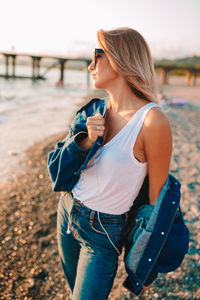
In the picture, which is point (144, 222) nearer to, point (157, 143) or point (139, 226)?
point (139, 226)

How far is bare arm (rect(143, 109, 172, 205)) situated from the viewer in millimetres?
1483

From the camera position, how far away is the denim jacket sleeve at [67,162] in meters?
1.60

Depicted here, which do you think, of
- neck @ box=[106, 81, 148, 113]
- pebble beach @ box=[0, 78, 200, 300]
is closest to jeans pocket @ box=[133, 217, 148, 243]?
neck @ box=[106, 81, 148, 113]

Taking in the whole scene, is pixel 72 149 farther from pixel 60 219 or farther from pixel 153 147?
pixel 60 219

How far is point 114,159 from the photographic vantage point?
1562mm

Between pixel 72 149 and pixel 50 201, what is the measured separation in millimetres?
2771

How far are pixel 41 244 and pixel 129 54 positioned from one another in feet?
8.40

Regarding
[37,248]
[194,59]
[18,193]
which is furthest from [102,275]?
[194,59]

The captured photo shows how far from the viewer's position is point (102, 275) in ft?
5.30

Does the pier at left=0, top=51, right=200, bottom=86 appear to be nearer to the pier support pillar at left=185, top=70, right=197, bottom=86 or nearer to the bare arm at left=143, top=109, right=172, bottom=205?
the pier support pillar at left=185, top=70, right=197, bottom=86

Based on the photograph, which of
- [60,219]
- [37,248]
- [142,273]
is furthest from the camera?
[37,248]

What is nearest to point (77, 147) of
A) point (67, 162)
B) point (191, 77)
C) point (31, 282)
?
point (67, 162)

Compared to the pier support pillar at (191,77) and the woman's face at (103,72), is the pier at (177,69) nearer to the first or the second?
the pier support pillar at (191,77)

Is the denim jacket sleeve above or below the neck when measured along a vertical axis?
below
